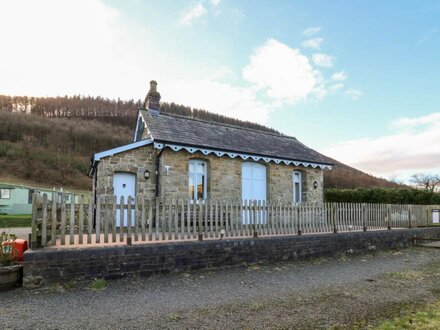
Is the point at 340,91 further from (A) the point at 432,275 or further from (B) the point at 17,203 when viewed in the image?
(B) the point at 17,203

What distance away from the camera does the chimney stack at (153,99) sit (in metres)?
14.8

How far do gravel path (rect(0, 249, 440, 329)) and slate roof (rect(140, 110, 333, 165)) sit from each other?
20.9 feet

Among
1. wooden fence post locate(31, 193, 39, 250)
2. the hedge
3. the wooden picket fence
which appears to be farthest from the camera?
the hedge

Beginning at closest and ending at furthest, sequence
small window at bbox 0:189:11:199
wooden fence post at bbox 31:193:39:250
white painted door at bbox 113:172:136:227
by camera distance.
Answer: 1. wooden fence post at bbox 31:193:39:250
2. white painted door at bbox 113:172:136:227
3. small window at bbox 0:189:11:199

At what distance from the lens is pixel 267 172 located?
49.5 ft

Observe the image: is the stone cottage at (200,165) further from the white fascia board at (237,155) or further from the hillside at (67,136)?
the hillside at (67,136)

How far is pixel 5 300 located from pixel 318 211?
31.4ft

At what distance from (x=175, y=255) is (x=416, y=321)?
4982 mm

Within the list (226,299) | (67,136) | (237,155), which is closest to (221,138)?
(237,155)

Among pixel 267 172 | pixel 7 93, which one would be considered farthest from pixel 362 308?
pixel 7 93

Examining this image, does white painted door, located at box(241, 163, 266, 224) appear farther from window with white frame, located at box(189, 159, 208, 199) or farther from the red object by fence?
the red object by fence

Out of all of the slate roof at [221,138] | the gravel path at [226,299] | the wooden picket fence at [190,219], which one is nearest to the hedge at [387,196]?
the wooden picket fence at [190,219]

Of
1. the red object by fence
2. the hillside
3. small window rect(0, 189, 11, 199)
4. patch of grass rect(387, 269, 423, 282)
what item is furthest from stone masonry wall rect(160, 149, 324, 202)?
small window rect(0, 189, 11, 199)

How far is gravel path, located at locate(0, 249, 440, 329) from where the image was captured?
4395 mm
